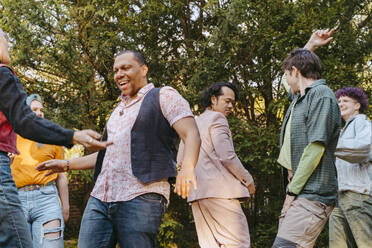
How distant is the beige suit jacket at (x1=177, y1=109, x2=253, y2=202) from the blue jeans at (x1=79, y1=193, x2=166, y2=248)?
143 cm

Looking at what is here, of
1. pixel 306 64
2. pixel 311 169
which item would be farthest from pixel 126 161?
pixel 306 64

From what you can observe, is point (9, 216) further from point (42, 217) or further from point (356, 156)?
point (356, 156)

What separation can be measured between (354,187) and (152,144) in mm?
2587

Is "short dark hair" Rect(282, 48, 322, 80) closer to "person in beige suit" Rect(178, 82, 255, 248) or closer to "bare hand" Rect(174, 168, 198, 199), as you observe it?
"person in beige suit" Rect(178, 82, 255, 248)

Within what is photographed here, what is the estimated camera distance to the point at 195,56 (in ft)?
26.8

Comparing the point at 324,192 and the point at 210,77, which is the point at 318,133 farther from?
the point at 210,77

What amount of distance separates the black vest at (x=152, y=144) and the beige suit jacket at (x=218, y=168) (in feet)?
4.60

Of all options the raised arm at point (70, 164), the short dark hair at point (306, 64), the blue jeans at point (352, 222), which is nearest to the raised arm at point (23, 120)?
the raised arm at point (70, 164)

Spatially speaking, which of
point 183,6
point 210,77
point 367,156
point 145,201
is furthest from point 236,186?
point 183,6

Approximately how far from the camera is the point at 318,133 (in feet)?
9.45

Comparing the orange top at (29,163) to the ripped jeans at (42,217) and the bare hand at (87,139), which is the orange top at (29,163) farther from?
the bare hand at (87,139)

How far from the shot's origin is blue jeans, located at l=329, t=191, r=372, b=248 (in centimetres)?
→ 425

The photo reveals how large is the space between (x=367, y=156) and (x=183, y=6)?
5.18 meters

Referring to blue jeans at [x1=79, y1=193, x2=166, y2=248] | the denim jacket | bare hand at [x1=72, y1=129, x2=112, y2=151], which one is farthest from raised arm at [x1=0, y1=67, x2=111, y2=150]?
the denim jacket
